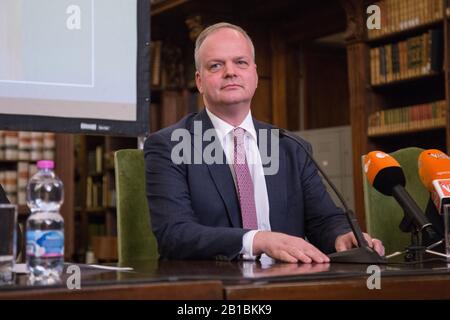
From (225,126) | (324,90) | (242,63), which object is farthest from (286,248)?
(324,90)

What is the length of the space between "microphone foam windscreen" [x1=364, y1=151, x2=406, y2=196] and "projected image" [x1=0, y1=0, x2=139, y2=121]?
1.87 feet

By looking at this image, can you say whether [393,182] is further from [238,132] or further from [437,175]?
[238,132]

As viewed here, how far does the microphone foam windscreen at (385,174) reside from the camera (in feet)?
4.55

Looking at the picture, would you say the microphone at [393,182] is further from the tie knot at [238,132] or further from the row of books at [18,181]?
the row of books at [18,181]

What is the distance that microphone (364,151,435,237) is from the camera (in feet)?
4.38

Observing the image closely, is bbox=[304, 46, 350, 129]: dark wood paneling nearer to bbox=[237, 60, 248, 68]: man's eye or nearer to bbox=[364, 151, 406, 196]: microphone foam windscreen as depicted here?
bbox=[237, 60, 248, 68]: man's eye

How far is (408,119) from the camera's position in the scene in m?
4.23

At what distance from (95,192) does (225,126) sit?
4860 mm

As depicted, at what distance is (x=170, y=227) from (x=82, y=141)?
219 inches

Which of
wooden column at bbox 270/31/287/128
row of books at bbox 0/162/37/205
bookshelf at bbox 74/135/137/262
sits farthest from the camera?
bookshelf at bbox 74/135/137/262

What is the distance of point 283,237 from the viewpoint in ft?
4.40

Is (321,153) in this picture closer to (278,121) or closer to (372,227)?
(278,121)

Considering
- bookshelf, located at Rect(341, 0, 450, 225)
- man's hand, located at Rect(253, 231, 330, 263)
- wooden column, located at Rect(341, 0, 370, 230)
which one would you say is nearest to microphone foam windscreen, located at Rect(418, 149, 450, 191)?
man's hand, located at Rect(253, 231, 330, 263)
